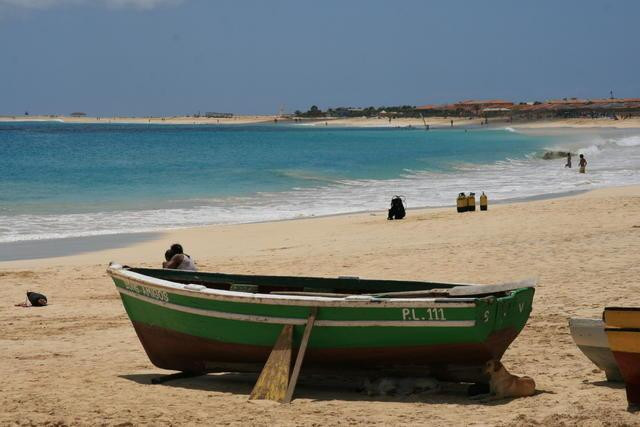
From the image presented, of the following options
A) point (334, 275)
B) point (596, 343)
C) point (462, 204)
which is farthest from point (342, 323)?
point (462, 204)

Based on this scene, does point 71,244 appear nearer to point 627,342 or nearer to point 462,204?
point 462,204

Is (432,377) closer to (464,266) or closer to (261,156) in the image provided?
(464,266)

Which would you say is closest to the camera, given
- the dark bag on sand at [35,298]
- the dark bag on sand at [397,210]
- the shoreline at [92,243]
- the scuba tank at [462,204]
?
the dark bag on sand at [35,298]

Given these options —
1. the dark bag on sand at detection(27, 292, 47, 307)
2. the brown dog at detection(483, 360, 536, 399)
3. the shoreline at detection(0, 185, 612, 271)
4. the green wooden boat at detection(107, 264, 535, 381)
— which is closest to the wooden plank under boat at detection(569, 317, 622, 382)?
the green wooden boat at detection(107, 264, 535, 381)

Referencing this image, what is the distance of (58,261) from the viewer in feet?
56.7

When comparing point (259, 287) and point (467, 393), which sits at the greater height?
point (259, 287)

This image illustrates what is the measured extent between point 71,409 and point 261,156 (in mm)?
59356

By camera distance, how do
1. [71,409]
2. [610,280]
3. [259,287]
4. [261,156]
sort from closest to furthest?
1. [71,409]
2. [259,287]
3. [610,280]
4. [261,156]

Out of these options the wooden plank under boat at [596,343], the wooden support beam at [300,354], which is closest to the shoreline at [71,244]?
the wooden support beam at [300,354]

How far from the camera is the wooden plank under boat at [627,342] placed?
6750 millimetres

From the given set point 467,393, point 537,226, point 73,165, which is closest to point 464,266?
point 537,226

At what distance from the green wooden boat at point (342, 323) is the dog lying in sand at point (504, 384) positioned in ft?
0.34

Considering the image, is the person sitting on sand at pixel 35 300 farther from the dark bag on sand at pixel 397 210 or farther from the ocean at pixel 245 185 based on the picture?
the dark bag on sand at pixel 397 210

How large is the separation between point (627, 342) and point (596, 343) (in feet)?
3.31
